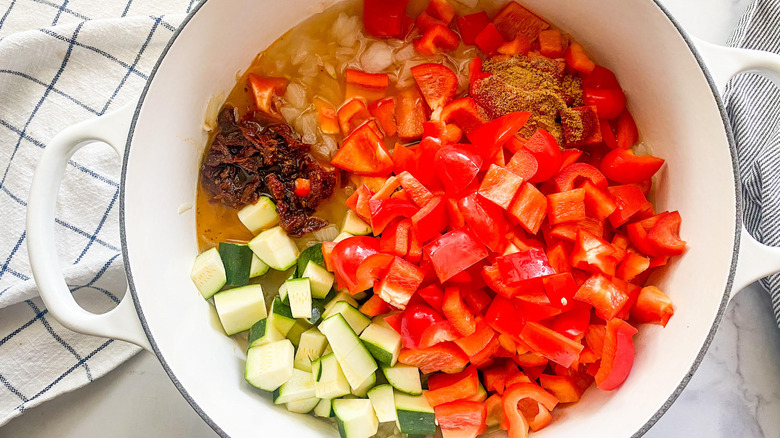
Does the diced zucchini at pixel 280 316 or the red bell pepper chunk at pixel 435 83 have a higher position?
the red bell pepper chunk at pixel 435 83

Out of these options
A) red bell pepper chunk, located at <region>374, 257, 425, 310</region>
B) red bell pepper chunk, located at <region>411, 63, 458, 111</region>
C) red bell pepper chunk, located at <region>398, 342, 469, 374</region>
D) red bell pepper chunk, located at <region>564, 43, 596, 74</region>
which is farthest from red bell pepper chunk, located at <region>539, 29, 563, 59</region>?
red bell pepper chunk, located at <region>398, 342, 469, 374</region>

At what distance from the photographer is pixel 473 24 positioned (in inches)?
68.7

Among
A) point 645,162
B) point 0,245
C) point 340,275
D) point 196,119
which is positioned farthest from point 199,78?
point 645,162

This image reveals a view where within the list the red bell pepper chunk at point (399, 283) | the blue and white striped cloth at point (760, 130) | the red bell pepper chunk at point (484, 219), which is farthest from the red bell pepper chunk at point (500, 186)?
the blue and white striped cloth at point (760, 130)

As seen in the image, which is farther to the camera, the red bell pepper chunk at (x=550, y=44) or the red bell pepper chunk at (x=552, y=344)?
the red bell pepper chunk at (x=550, y=44)

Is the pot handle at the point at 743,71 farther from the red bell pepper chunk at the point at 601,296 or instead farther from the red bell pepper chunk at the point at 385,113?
the red bell pepper chunk at the point at 385,113

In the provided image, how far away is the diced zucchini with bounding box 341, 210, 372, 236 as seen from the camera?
64.8 inches

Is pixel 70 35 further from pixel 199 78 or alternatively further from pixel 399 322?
pixel 399 322

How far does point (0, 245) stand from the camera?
5.99ft

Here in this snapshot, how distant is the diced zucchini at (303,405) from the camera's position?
1654 millimetres

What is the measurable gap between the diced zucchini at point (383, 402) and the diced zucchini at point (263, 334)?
0.31m

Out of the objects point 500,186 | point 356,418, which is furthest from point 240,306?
point 500,186

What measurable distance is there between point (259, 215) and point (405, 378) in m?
0.62

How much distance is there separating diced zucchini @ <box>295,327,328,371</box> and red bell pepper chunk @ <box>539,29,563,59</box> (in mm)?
1068
